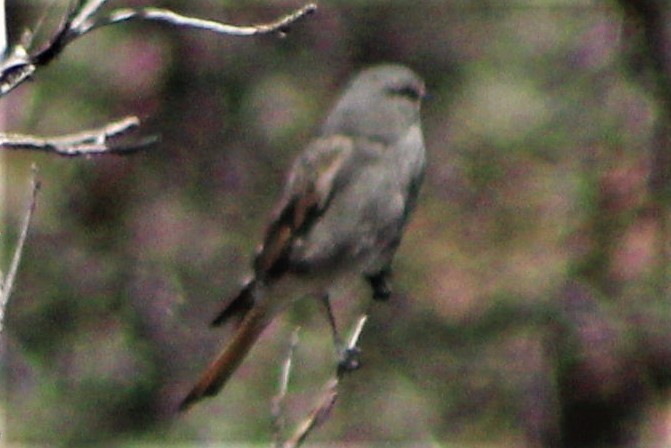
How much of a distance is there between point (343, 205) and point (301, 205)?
0.13 meters

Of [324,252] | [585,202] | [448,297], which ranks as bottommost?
[448,297]

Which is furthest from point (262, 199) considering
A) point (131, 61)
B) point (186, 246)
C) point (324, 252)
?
point (324, 252)

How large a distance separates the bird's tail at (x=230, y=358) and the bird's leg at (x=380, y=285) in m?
0.35

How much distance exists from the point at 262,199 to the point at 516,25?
157cm

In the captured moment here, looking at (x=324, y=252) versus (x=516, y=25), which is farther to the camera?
(x=516, y=25)

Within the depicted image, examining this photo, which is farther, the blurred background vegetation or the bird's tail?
the blurred background vegetation

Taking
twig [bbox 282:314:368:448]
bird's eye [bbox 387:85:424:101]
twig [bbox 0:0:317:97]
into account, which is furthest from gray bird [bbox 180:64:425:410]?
twig [bbox 0:0:317:97]

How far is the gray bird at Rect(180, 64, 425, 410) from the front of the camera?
4180 millimetres

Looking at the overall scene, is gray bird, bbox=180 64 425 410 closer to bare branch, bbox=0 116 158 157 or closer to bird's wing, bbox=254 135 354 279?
bird's wing, bbox=254 135 354 279

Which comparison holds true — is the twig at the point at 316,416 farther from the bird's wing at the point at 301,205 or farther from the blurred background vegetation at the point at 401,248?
the blurred background vegetation at the point at 401,248

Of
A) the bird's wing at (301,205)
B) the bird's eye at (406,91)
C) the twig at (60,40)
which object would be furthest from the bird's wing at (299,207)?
the twig at (60,40)

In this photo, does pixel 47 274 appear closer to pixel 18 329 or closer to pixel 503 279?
pixel 18 329

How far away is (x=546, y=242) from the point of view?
6590mm

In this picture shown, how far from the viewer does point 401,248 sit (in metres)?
6.66
